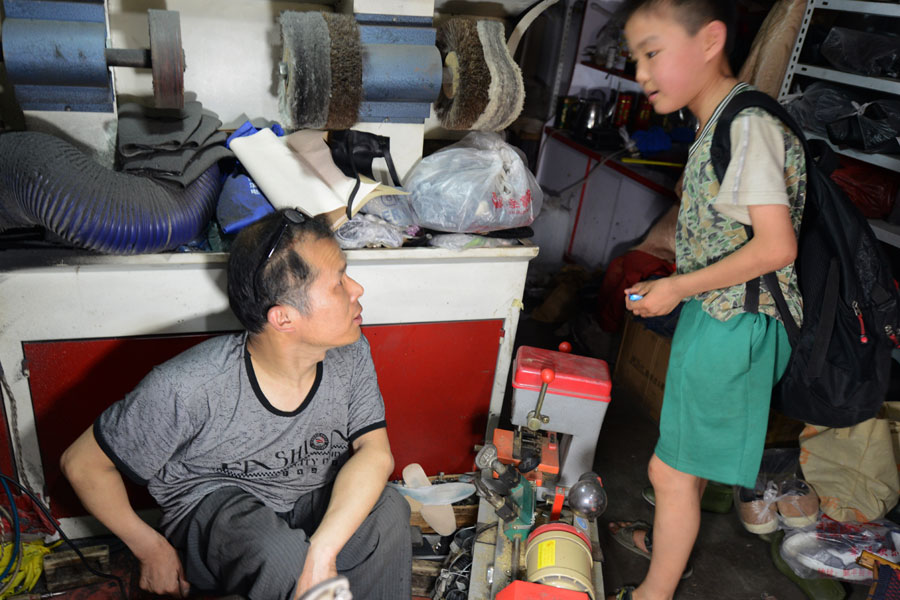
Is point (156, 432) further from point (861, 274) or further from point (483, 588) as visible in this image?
point (861, 274)

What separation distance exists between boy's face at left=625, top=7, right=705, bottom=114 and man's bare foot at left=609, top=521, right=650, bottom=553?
1411 millimetres

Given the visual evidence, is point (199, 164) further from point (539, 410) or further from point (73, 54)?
point (539, 410)

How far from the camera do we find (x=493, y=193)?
2.04 m

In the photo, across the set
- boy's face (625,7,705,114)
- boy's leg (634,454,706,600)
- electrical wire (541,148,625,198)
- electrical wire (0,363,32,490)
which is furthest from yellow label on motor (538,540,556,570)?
electrical wire (541,148,625,198)

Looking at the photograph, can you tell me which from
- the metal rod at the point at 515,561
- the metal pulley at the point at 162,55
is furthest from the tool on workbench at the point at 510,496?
the metal pulley at the point at 162,55

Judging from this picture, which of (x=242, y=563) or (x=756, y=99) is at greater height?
(x=756, y=99)

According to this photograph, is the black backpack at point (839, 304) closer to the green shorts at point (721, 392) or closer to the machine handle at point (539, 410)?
the green shorts at point (721, 392)

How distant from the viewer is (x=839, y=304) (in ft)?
4.98

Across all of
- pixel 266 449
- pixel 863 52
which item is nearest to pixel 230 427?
pixel 266 449

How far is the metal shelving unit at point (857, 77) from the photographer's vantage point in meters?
2.34

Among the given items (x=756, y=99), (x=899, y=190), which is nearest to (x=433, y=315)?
(x=756, y=99)

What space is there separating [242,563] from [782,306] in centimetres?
131

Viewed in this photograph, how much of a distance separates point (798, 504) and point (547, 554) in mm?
1094

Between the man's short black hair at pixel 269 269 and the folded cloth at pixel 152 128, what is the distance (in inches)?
25.5
